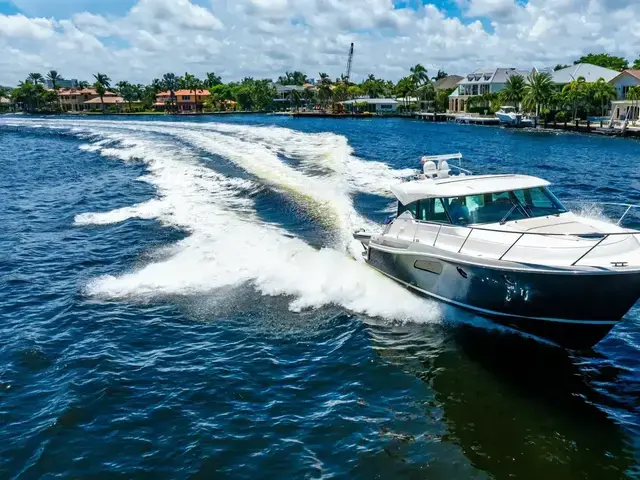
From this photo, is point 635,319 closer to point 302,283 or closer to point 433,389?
point 433,389

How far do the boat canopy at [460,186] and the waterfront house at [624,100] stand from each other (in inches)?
2977

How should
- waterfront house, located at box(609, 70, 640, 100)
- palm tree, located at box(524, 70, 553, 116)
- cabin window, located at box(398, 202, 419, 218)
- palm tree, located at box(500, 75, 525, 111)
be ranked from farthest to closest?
1. palm tree, located at box(500, 75, 525, 111)
2. palm tree, located at box(524, 70, 553, 116)
3. waterfront house, located at box(609, 70, 640, 100)
4. cabin window, located at box(398, 202, 419, 218)

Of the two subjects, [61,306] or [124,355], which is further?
[61,306]

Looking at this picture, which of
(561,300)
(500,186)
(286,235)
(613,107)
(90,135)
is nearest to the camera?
(561,300)

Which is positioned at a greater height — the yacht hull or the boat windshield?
the boat windshield

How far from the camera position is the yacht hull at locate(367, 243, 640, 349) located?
410 inches

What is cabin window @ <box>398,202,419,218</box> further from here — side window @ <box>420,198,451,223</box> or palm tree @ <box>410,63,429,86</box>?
palm tree @ <box>410,63,429,86</box>

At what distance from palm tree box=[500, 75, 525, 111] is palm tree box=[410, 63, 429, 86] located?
175ft

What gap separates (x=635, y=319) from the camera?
14438 millimetres

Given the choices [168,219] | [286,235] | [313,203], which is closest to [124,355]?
[286,235]

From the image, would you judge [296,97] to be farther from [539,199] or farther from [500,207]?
[500,207]

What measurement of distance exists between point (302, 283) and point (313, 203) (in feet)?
33.2

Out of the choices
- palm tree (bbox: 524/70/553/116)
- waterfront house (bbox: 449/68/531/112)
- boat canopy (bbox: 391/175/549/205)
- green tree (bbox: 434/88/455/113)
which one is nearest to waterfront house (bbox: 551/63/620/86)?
palm tree (bbox: 524/70/553/116)

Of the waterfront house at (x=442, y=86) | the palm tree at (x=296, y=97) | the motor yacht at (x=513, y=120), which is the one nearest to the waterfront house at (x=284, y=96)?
the palm tree at (x=296, y=97)
